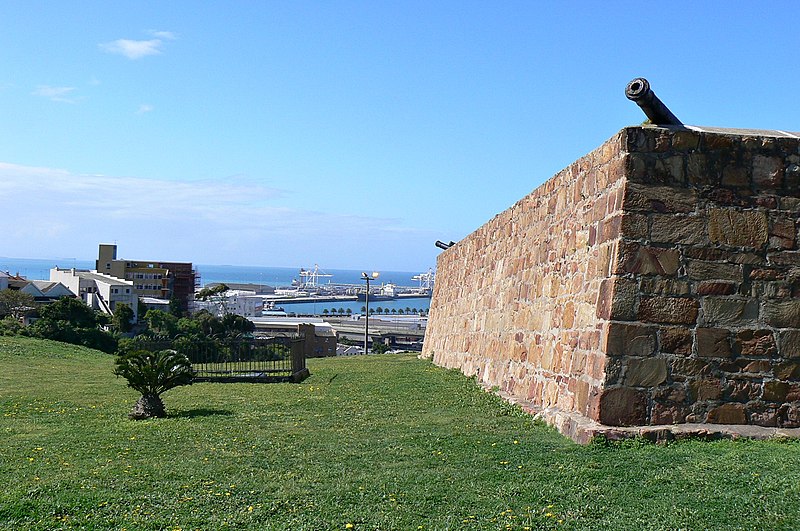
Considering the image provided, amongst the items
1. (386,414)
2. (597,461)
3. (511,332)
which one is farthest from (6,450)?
(511,332)

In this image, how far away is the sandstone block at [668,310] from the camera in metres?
7.53

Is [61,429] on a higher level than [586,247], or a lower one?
lower

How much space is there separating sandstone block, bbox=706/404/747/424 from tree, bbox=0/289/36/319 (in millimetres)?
38154

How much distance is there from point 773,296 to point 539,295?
3246mm

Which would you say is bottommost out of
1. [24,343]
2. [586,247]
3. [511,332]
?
[24,343]

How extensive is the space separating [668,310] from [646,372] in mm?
592

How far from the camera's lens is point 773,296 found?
25.2 ft

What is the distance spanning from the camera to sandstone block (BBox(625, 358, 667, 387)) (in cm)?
744

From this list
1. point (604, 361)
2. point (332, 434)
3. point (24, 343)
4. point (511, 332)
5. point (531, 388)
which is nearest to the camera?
point (604, 361)

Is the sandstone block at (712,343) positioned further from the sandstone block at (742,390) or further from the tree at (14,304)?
the tree at (14,304)

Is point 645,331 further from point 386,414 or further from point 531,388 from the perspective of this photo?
point 386,414

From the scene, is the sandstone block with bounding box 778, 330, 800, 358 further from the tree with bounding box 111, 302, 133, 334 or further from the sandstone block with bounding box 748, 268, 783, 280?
the tree with bounding box 111, 302, 133, 334

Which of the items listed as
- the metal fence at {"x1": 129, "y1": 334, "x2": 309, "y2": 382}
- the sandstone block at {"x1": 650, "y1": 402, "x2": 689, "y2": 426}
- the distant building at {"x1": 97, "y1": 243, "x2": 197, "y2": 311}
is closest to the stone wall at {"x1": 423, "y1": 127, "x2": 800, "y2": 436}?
the sandstone block at {"x1": 650, "y1": 402, "x2": 689, "y2": 426}

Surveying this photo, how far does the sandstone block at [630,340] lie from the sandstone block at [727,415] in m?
0.78
